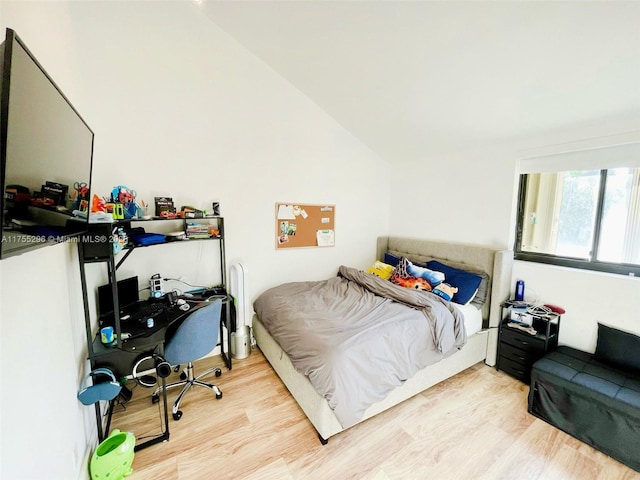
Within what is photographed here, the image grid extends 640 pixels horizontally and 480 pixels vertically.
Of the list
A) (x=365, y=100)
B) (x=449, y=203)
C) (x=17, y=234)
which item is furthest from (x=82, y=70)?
(x=449, y=203)

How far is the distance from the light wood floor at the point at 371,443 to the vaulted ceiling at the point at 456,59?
7.82 feet

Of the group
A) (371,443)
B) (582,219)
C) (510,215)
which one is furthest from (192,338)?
(582,219)

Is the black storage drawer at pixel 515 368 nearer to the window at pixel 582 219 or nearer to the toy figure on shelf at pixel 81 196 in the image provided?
the window at pixel 582 219

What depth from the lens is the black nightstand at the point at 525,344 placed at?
2303 mm

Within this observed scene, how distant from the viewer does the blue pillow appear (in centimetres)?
264

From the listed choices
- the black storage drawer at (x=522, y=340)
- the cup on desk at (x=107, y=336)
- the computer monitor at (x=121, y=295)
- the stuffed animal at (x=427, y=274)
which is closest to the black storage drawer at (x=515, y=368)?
the black storage drawer at (x=522, y=340)

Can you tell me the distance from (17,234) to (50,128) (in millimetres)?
488

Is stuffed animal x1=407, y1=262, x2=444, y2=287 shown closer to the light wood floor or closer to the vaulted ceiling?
the light wood floor

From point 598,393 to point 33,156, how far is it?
3.14 m

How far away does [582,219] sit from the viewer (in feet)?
8.41

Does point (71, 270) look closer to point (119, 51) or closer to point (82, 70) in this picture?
point (82, 70)

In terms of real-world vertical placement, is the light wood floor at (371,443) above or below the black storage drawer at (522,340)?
below

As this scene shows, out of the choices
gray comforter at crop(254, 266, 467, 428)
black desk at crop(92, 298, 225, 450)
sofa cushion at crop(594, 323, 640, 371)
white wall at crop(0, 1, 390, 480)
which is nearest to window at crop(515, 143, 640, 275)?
sofa cushion at crop(594, 323, 640, 371)

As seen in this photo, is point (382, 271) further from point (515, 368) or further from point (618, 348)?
point (618, 348)
